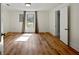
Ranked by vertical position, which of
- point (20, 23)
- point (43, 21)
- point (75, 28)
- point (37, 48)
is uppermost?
point (43, 21)

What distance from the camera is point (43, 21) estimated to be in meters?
9.98

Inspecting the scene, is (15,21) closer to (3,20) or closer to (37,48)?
(3,20)

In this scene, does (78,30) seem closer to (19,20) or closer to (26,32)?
(26,32)

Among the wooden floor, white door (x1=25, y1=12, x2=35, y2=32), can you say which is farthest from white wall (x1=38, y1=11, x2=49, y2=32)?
the wooden floor

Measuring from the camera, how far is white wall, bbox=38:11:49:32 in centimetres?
993

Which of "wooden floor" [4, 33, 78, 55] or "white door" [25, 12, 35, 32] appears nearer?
"wooden floor" [4, 33, 78, 55]

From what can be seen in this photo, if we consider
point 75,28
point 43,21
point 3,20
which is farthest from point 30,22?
point 75,28

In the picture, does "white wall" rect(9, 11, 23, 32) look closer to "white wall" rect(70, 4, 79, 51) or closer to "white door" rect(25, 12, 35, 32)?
"white door" rect(25, 12, 35, 32)

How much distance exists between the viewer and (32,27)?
385 inches

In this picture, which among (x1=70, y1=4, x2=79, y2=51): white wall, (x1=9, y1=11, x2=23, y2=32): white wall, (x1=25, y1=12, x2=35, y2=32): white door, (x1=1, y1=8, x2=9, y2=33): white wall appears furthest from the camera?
(x1=25, y1=12, x2=35, y2=32): white door

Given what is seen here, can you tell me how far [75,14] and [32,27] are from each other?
5.77 m

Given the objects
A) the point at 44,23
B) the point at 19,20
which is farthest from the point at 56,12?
the point at 19,20

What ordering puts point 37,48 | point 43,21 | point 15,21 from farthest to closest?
point 43,21 < point 15,21 < point 37,48

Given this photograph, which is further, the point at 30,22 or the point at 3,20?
the point at 30,22
